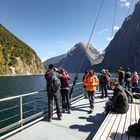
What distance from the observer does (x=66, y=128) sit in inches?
323

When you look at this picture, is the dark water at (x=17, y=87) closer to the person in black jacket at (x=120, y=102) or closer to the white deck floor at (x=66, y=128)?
the white deck floor at (x=66, y=128)

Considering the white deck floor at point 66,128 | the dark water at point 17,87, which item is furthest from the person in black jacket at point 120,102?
the dark water at point 17,87

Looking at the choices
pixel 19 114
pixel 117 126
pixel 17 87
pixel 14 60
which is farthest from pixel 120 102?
pixel 14 60

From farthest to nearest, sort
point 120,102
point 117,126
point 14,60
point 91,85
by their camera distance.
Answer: point 14,60
point 91,85
point 120,102
point 117,126

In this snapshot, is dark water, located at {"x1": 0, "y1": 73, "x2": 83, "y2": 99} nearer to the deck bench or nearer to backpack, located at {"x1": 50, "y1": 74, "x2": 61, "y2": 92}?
backpack, located at {"x1": 50, "y1": 74, "x2": 61, "y2": 92}

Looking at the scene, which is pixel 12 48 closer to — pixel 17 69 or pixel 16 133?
pixel 17 69

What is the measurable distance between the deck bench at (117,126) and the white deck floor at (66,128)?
0.84 m

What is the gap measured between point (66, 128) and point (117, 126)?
2.11 meters

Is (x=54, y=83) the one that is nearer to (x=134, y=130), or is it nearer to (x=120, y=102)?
(x=120, y=102)

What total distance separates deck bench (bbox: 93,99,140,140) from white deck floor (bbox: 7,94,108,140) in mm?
838

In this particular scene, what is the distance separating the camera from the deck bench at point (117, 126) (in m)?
5.89

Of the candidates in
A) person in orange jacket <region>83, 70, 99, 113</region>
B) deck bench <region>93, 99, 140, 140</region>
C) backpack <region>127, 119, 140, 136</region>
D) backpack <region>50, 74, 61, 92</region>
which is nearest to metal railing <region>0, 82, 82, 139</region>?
backpack <region>50, 74, 61, 92</region>

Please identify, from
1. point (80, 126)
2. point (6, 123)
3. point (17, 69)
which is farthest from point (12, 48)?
point (80, 126)

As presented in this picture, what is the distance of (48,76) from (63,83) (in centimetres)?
167
